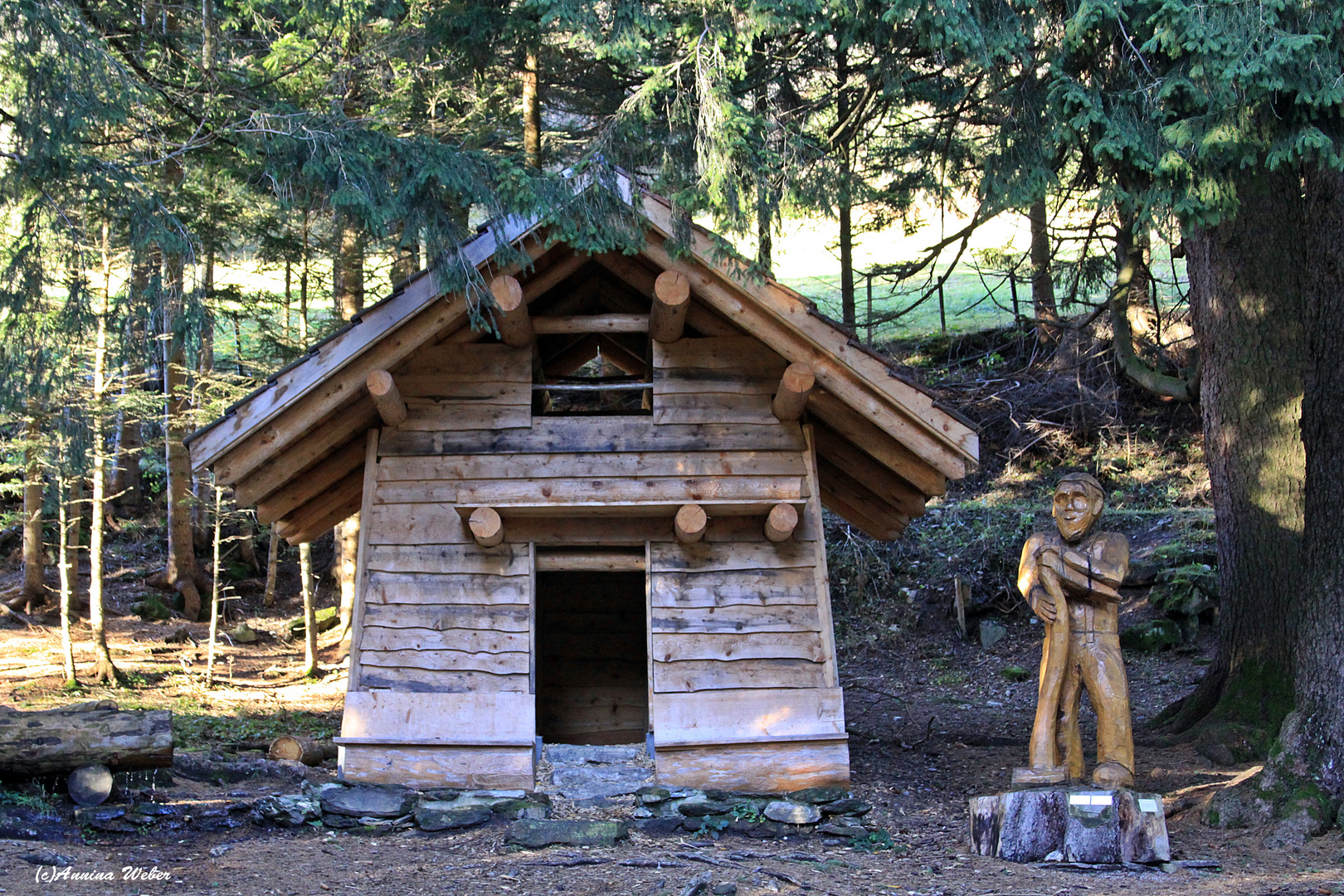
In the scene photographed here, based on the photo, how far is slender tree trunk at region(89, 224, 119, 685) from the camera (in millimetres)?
11828

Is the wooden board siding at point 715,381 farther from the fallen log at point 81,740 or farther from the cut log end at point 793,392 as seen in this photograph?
the fallen log at point 81,740

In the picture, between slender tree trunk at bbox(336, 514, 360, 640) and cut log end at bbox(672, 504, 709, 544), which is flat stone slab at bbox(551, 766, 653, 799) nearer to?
cut log end at bbox(672, 504, 709, 544)

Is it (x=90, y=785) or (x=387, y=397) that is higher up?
(x=387, y=397)

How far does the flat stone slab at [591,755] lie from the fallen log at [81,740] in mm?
2525

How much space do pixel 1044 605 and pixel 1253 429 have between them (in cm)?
360

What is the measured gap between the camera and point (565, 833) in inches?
244

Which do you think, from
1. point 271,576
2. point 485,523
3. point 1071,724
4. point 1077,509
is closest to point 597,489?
point 485,523

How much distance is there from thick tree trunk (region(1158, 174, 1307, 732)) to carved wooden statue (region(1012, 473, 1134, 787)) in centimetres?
278

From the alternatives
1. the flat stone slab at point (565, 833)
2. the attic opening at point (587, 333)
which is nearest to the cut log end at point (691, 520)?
the attic opening at point (587, 333)

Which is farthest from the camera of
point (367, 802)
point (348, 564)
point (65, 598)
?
point (348, 564)

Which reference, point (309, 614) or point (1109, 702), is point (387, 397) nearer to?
point (1109, 702)

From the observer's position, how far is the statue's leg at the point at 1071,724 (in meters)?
5.93

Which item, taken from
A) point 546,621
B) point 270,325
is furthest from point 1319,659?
point 270,325

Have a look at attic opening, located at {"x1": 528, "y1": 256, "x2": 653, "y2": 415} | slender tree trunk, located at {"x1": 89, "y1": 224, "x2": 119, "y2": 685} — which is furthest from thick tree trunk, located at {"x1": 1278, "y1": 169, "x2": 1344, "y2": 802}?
slender tree trunk, located at {"x1": 89, "y1": 224, "x2": 119, "y2": 685}
